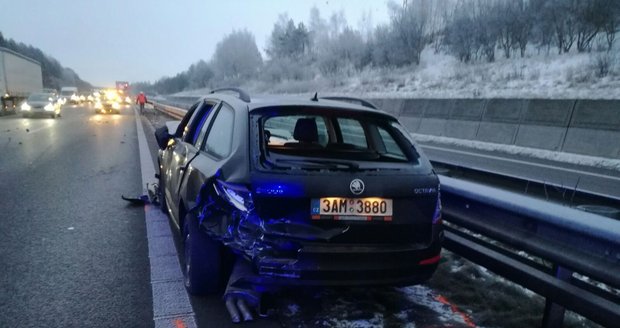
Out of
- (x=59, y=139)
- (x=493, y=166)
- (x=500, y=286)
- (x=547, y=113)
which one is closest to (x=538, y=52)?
(x=547, y=113)

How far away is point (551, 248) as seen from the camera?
3.04 metres

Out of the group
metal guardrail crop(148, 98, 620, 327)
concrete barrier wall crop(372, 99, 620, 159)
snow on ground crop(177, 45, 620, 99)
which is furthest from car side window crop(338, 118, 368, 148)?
snow on ground crop(177, 45, 620, 99)

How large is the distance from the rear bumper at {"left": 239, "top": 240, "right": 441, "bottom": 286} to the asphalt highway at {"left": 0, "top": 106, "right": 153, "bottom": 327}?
103cm

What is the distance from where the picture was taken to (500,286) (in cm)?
399

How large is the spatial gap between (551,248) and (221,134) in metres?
2.49

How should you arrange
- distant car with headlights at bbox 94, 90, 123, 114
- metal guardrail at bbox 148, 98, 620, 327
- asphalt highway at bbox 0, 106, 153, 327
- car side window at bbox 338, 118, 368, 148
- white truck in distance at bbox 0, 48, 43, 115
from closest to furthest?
1. metal guardrail at bbox 148, 98, 620, 327
2. asphalt highway at bbox 0, 106, 153, 327
3. car side window at bbox 338, 118, 368, 148
4. white truck in distance at bbox 0, 48, 43, 115
5. distant car with headlights at bbox 94, 90, 123, 114

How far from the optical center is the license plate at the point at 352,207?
126 inches

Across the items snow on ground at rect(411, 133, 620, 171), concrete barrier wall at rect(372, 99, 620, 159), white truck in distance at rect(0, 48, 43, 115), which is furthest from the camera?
white truck in distance at rect(0, 48, 43, 115)

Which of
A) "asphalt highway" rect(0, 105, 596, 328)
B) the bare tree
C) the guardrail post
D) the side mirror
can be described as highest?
the bare tree

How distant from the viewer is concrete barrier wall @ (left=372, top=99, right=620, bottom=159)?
12609mm

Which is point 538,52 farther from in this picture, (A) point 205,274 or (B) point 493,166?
(A) point 205,274

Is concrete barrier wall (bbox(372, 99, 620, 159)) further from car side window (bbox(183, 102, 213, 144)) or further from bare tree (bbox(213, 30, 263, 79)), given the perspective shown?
bare tree (bbox(213, 30, 263, 79))

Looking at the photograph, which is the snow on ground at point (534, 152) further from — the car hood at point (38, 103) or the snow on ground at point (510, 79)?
the car hood at point (38, 103)

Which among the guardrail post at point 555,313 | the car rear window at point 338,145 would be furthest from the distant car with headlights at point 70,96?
the guardrail post at point 555,313
